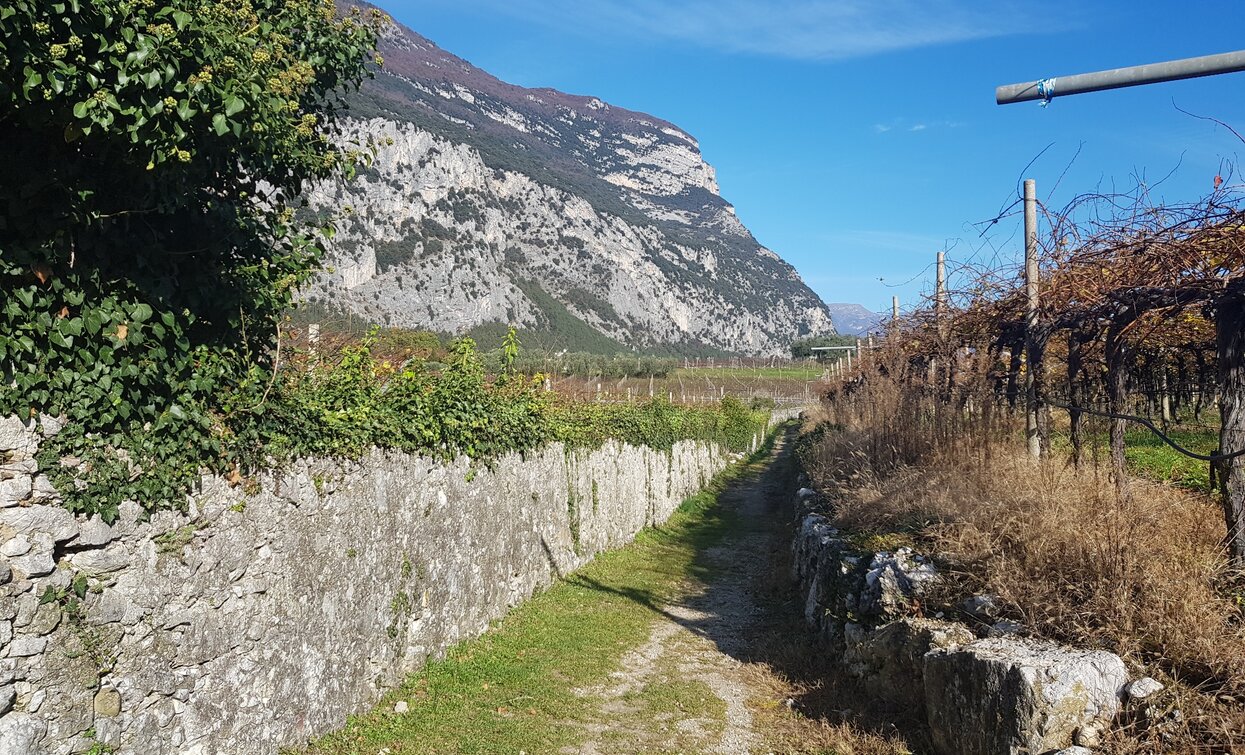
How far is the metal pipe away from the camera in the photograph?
14.8 ft

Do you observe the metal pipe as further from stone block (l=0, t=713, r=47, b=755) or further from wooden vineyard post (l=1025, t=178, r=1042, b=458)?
stone block (l=0, t=713, r=47, b=755)

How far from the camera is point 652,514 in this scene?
2012 centimetres

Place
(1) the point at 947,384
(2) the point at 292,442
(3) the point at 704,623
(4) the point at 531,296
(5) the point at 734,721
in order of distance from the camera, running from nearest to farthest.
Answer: (2) the point at 292,442 < (5) the point at 734,721 < (1) the point at 947,384 < (3) the point at 704,623 < (4) the point at 531,296

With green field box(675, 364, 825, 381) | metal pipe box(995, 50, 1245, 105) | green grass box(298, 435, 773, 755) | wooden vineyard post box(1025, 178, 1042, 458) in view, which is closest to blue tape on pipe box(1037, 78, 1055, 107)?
metal pipe box(995, 50, 1245, 105)

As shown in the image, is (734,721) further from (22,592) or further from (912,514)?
(22,592)

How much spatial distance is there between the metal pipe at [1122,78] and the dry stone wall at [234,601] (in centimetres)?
591

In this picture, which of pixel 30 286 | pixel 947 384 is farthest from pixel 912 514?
pixel 30 286

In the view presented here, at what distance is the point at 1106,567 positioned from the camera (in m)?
5.14

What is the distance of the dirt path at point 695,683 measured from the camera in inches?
263

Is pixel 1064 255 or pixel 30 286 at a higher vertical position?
pixel 1064 255

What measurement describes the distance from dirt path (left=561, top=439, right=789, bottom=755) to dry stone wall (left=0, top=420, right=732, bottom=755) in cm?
199

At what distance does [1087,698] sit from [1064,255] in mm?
4811

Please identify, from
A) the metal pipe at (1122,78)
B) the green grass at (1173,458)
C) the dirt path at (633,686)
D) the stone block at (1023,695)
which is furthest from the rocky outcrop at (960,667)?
the metal pipe at (1122,78)

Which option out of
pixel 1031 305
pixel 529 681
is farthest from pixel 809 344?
pixel 529 681
